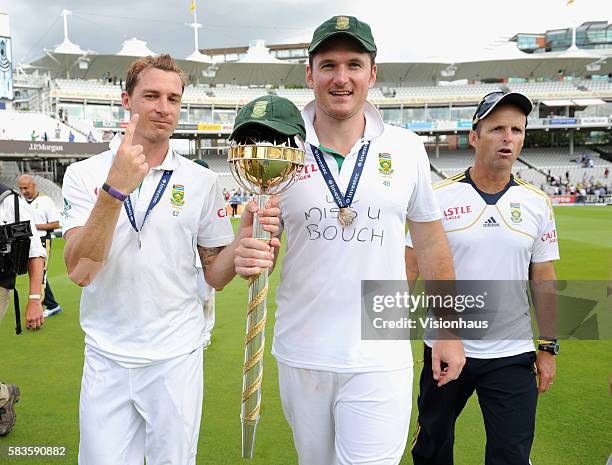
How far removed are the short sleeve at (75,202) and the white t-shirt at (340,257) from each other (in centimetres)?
85

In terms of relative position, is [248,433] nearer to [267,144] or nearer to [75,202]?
[267,144]

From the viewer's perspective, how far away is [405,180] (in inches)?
88.1

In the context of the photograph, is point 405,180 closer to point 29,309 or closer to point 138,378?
point 138,378

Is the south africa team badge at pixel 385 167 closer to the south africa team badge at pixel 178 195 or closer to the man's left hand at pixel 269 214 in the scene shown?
the man's left hand at pixel 269 214

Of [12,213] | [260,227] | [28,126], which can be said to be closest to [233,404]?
[12,213]

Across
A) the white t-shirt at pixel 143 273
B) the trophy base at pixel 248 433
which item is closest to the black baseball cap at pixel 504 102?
the white t-shirt at pixel 143 273

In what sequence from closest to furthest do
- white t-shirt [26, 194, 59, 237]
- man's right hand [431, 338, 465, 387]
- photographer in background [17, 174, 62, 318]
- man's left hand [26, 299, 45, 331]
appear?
man's right hand [431, 338, 465, 387]
man's left hand [26, 299, 45, 331]
photographer in background [17, 174, 62, 318]
white t-shirt [26, 194, 59, 237]

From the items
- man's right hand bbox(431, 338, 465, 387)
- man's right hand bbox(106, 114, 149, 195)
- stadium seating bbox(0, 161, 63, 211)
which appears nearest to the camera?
man's right hand bbox(106, 114, 149, 195)

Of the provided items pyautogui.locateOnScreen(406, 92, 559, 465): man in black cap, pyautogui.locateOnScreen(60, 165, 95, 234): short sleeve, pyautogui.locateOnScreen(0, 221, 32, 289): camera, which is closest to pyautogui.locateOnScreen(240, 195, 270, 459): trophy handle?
pyautogui.locateOnScreen(60, 165, 95, 234): short sleeve

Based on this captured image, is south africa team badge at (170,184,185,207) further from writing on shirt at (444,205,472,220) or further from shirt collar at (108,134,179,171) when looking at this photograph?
writing on shirt at (444,205,472,220)

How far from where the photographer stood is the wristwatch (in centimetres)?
289

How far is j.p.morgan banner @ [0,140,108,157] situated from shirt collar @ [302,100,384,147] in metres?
29.3

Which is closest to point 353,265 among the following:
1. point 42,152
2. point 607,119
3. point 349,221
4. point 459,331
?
point 349,221

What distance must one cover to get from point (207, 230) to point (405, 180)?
0.94m
